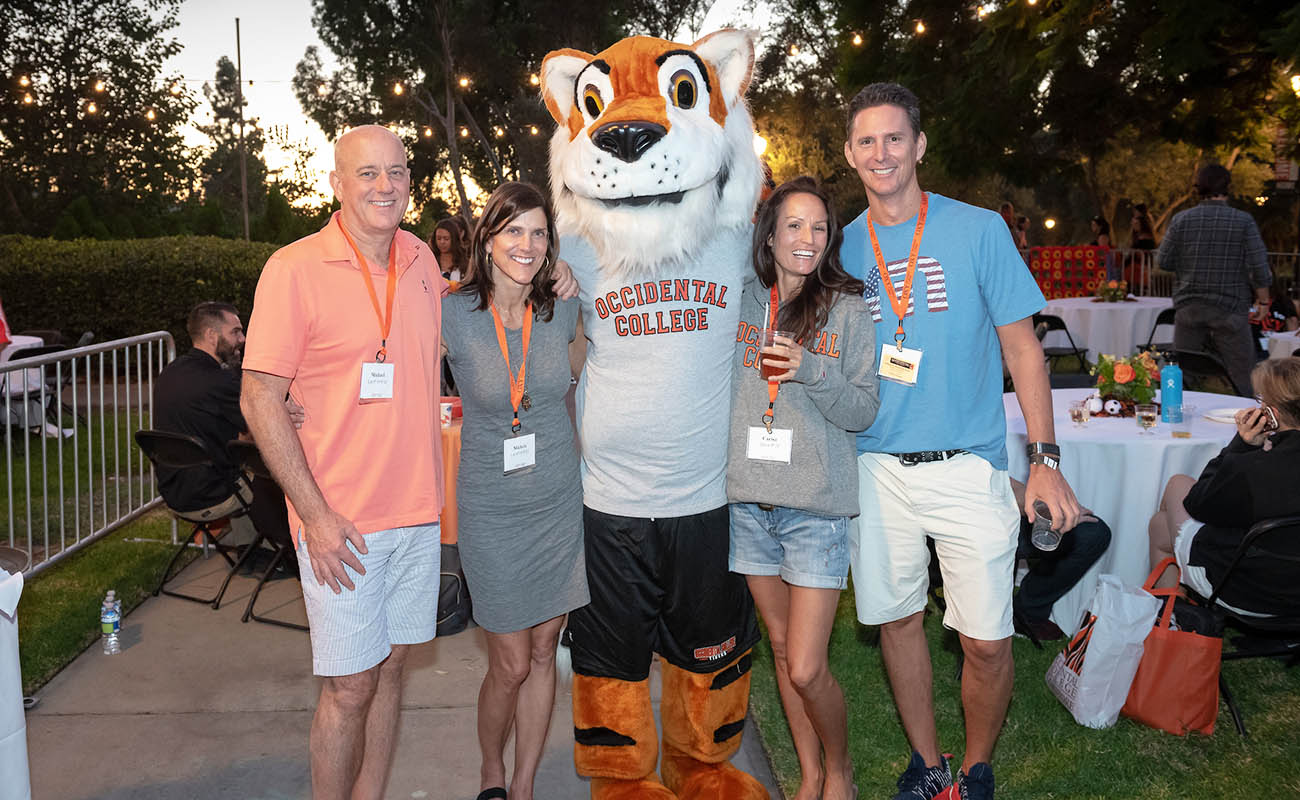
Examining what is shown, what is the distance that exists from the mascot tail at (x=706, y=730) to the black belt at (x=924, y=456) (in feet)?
2.41

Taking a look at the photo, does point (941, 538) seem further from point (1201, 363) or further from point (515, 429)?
point (1201, 363)

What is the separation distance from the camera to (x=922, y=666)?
10.4 feet

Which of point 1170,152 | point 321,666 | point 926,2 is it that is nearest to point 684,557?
point 321,666

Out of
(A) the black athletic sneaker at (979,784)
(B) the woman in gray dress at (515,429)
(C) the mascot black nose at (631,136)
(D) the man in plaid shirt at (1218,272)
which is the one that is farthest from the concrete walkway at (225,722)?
(D) the man in plaid shirt at (1218,272)

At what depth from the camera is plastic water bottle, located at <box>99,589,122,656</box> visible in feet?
15.4

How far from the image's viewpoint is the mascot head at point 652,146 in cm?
292

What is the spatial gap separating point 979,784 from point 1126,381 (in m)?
2.53

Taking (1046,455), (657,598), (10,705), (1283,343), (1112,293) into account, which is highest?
(1112,293)

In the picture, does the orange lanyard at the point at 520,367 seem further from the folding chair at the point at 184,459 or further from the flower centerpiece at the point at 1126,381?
the flower centerpiece at the point at 1126,381

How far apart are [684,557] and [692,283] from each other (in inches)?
29.2

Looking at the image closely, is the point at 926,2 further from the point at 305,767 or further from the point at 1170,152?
the point at 305,767

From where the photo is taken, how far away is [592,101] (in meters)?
3.11

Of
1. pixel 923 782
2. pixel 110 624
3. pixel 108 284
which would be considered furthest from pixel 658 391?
pixel 108 284

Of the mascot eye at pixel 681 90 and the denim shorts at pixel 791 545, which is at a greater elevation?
the mascot eye at pixel 681 90
